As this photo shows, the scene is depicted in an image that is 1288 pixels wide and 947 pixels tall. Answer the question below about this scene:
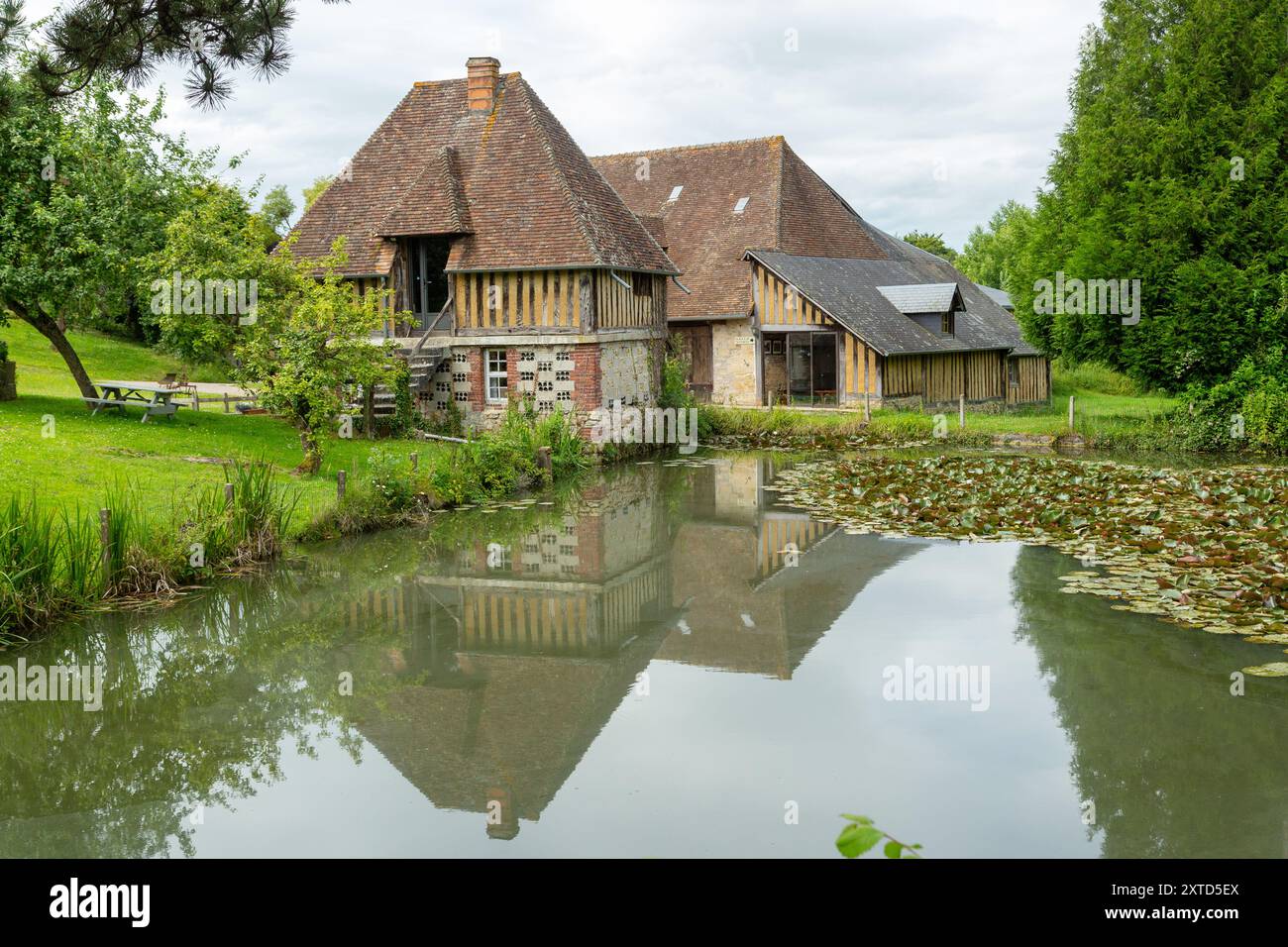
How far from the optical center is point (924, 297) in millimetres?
31344

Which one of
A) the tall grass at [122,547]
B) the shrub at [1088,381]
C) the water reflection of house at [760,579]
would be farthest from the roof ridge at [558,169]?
the shrub at [1088,381]

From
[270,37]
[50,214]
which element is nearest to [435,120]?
[50,214]

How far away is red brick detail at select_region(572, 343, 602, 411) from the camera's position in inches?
929

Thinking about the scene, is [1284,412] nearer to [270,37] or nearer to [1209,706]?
[1209,706]

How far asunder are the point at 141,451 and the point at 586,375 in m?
9.14

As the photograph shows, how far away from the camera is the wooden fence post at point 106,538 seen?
1120cm

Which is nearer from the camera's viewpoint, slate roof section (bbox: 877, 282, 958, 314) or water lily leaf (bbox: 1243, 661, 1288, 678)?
water lily leaf (bbox: 1243, 661, 1288, 678)

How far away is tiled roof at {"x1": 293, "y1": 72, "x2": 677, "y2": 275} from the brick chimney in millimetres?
147

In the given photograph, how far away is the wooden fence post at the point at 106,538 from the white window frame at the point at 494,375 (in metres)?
13.3

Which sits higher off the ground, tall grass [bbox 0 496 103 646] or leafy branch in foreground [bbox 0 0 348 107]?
leafy branch in foreground [bbox 0 0 348 107]

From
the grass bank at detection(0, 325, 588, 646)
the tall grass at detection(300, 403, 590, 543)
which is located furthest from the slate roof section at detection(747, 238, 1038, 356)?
the grass bank at detection(0, 325, 588, 646)

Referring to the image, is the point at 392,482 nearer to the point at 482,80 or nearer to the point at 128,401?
the point at 128,401

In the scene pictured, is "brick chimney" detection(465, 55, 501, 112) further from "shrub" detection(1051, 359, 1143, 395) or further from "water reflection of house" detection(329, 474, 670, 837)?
"shrub" detection(1051, 359, 1143, 395)

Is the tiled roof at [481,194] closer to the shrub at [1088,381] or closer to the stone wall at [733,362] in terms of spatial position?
the stone wall at [733,362]
